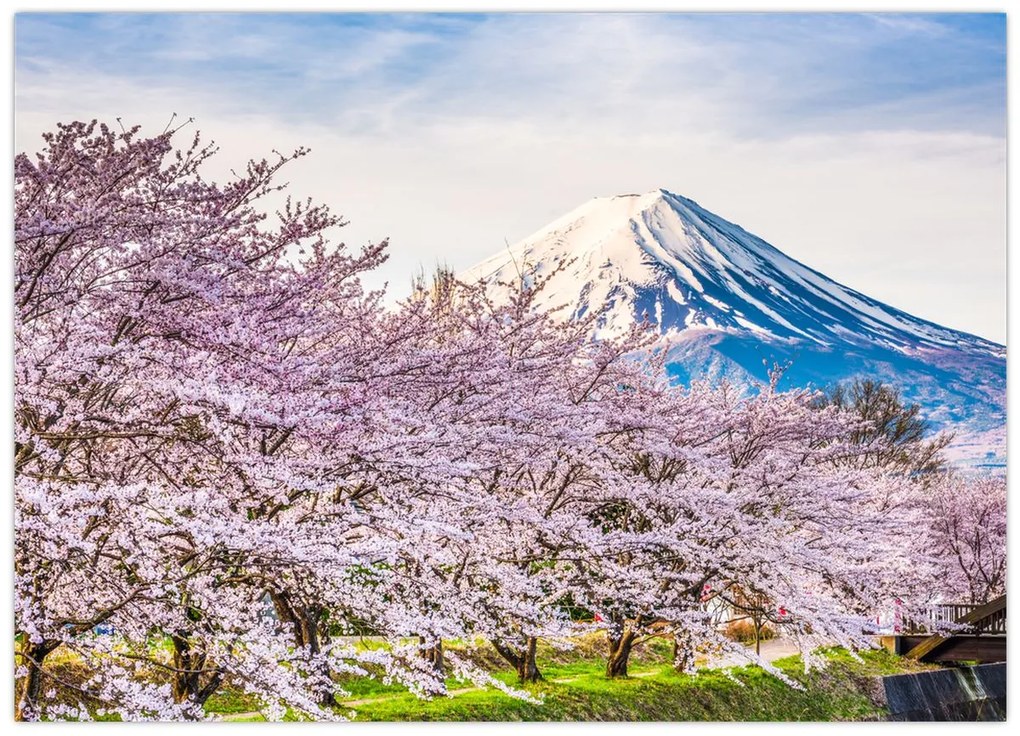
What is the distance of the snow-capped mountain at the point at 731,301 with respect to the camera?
32.0 ft

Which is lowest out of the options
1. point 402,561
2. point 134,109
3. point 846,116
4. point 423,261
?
point 402,561

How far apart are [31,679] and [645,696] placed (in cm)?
631

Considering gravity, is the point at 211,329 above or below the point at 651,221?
below

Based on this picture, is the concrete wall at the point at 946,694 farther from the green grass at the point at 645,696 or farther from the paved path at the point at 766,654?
the paved path at the point at 766,654

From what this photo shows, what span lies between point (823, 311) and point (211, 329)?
392 inches

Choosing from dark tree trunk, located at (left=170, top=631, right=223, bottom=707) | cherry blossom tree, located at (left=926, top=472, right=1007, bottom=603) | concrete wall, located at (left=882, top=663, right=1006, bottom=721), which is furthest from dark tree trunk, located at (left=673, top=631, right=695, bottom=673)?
cherry blossom tree, located at (left=926, top=472, right=1007, bottom=603)

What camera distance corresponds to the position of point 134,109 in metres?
7.28

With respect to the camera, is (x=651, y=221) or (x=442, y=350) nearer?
(x=442, y=350)

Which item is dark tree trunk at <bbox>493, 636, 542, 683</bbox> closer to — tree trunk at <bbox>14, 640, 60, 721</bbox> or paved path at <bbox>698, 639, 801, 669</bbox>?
paved path at <bbox>698, 639, 801, 669</bbox>

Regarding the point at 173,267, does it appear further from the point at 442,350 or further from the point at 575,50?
the point at 575,50

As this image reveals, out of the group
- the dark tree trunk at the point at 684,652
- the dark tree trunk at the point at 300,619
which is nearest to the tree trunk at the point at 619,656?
the dark tree trunk at the point at 684,652

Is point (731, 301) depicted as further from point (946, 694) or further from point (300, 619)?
Answer: point (300, 619)

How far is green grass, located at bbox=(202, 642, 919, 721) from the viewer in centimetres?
884

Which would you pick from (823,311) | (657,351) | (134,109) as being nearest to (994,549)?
(823,311)
